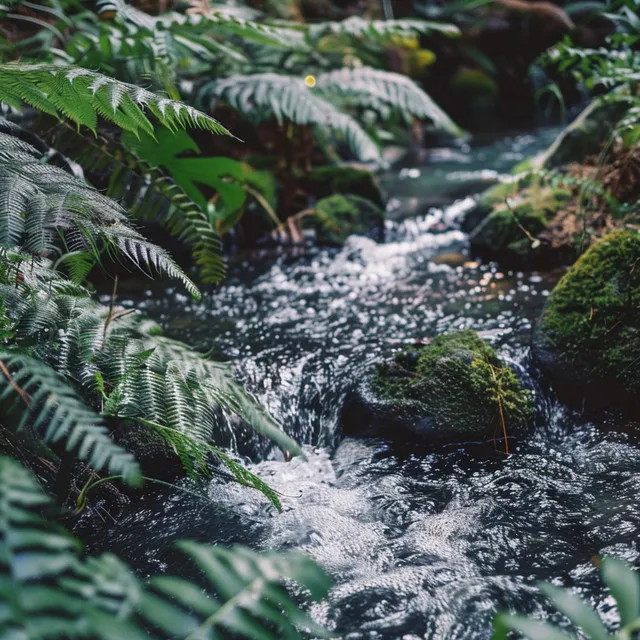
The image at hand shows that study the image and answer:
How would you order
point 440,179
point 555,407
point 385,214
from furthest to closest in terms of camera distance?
1. point 440,179
2. point 385,214
3. point 555,407

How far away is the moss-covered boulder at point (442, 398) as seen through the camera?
243 cm

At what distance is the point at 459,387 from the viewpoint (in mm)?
2498

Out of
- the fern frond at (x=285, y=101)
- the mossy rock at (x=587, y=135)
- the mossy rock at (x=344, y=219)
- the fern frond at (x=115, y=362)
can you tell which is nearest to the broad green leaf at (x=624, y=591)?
the fern frond at (x=115, y=362)

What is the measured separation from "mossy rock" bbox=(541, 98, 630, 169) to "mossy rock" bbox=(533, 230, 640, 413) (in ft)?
8.23

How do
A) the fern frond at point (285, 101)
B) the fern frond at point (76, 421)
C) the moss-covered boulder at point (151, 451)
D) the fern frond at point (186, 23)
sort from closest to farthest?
the fern frond at point (76, 421) → the moss-covered boulder at point (151, 451) → the fern frond at point (186, 23) → the fern frond at point (285, 101)

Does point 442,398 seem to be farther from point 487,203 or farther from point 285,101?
point 487,203

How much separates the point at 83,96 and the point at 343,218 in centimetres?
349

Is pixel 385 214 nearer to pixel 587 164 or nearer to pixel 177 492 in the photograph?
pixel 587 164

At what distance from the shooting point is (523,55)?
12.9 m

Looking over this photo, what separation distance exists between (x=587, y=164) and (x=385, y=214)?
1.80 metres

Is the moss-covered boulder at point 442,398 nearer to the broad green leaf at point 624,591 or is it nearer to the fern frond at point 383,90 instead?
the broad green leaf at point 624,591

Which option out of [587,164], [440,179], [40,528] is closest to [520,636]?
[40,528]

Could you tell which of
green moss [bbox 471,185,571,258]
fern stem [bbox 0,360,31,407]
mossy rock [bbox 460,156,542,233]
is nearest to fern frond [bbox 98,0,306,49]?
green moss [bbox 471,185,571,258]

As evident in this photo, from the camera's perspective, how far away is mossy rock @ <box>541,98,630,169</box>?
15.9 feet
